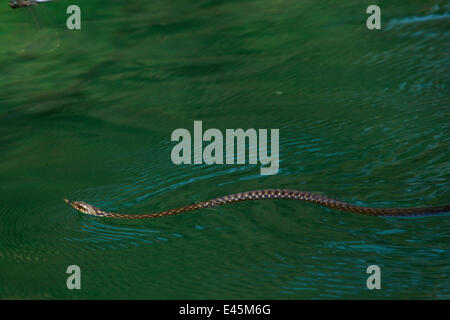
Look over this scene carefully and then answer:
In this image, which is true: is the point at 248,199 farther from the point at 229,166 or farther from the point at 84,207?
the point at 84,207

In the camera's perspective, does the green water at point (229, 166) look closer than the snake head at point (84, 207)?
Yes

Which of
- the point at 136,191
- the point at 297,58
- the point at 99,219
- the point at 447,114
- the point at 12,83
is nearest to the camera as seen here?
the point at 99,219

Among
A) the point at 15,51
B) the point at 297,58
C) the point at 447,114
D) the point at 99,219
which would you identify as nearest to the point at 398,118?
the point at 447,114

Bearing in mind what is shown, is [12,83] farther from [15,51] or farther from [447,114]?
[447,114]

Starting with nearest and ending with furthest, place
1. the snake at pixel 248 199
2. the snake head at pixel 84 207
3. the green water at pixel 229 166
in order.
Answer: the green water at pixel 229 166 → the snake at pixel 248 199 → the snake head at pixel 84 207

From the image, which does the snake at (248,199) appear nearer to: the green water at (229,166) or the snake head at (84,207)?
the snake head at (84,207)

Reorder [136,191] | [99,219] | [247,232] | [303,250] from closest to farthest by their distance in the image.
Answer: [303,250]
[247,232]
[99,219]
[136,191]

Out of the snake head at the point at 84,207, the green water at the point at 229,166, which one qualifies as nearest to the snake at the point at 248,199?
the snake head at the point at 84,207

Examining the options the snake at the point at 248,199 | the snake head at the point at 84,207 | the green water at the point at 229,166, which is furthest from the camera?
the snake head at the point at 84,207
